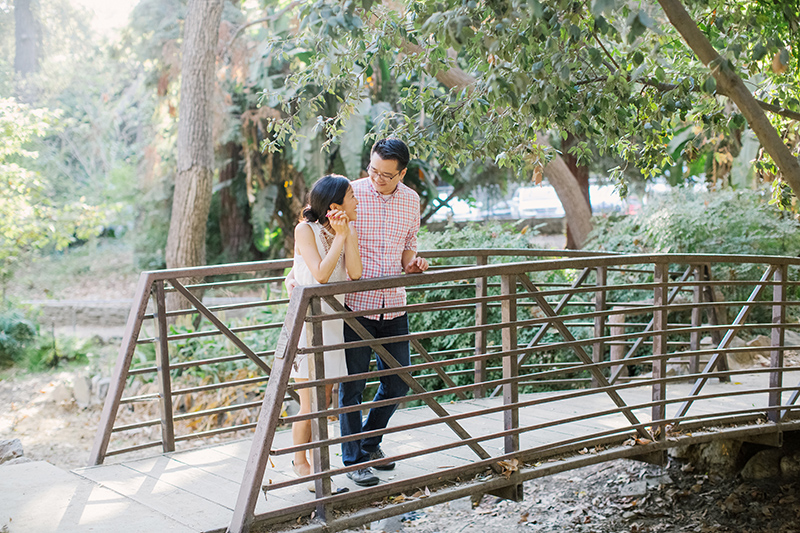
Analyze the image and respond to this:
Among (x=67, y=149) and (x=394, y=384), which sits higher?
(x=67, y=149)

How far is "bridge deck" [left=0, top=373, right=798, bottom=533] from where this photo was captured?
353cm

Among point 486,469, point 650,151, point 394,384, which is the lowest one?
point 486,469

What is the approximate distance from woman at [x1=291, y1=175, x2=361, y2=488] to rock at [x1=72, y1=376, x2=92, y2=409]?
9177 mm

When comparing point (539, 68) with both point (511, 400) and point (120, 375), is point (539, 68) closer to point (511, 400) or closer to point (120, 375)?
point (511, 400)

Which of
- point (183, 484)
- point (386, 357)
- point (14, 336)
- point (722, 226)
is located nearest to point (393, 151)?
point (386, 357)

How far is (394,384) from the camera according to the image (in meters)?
3.98

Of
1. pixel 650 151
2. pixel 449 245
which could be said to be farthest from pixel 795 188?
pixel 449 245

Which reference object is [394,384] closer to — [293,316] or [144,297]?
[293,316]

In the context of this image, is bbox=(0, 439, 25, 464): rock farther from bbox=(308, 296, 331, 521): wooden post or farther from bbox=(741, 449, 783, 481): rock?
bbox=(741, 449, 783, 481): rock

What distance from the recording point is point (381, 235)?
3.96 metres

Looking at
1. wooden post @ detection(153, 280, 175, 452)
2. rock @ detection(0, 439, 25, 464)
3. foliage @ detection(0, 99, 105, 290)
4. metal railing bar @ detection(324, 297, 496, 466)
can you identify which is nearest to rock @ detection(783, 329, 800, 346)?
metal railing bar @ detection(324, 297, 496, 466)

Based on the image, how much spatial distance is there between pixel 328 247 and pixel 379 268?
0.36 metres

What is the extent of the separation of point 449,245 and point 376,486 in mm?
6316

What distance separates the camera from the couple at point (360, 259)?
366cm
